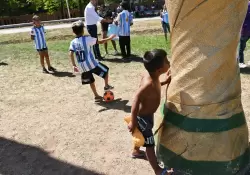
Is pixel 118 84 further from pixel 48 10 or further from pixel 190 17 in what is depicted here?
pixel 48 10

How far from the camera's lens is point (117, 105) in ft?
19.3

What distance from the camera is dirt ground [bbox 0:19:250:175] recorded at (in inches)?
160

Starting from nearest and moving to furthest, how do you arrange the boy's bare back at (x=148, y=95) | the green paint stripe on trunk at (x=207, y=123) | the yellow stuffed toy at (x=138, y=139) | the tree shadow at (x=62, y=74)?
the green paint stripe on trunk at (x=207, y=123)
the boy's bare back at (x=148, y=95)
the yellow stuffed toy at (x=138, y=139)
the tree shadow at (x=62, y=74)

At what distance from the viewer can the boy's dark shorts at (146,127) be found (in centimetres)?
348

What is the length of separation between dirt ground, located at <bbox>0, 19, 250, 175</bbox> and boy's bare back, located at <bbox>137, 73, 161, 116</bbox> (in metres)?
0.82

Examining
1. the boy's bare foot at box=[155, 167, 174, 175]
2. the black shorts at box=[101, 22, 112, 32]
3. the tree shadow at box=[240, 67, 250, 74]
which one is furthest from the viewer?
the black shorts at box=[101, 22, 112, 32]

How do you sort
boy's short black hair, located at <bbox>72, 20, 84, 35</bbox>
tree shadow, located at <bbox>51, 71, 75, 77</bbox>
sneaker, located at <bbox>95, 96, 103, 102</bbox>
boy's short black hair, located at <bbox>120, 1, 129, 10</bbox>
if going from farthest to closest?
boy's short black hair, located at <bbox>120, 1, 129, 10</bbox>, tree shadow, located at <bbox>51, 71, 75, 77</bbox>, sneaker, located at <bbox>95, 96, 103, 102</bbox>, boy's short black hair, located at <bbox>72, 20, 84, 35</bbox>

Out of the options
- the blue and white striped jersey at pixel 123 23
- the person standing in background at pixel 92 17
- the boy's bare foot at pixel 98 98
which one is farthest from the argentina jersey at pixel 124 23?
the boy's bare foot at pixel 98 98

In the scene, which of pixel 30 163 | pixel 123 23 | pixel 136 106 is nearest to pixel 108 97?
pixel 30 163

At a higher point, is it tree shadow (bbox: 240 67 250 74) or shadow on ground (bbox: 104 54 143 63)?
tree shadow (bbox: 240 67 250 74)

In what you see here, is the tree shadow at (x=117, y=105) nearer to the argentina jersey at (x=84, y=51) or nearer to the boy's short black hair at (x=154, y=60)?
the argentina jersey at (x=84, y=51)

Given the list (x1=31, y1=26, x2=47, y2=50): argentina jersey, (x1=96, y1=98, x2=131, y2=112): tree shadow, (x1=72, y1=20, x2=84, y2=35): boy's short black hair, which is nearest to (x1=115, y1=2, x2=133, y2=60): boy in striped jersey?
(x1=31, y1=26, x2=47, y2=50): argentina jersey

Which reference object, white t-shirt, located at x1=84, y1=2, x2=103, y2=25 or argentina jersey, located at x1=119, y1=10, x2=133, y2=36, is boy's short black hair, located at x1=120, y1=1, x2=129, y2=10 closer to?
argentina jersey, located at x1=119, y1=10, x2=133, y2=36

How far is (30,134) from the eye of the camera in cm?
501
